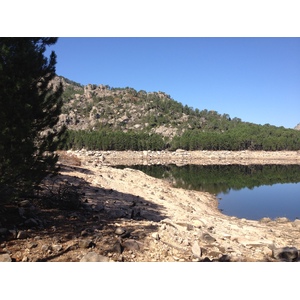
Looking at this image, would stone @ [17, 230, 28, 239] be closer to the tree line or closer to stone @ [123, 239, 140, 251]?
stone @ [123, 239, 140, 251]

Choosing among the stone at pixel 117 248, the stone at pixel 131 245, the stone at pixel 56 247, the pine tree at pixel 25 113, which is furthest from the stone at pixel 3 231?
the stone at pixel 131 245

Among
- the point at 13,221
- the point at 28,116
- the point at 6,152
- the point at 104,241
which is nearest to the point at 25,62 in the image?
the point at 28,116

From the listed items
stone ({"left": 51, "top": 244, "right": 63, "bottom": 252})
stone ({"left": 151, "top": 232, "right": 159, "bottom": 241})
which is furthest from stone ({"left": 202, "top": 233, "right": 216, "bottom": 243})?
stone ({"left": 51, "top": 244, "right": 63, "bottom": 252})

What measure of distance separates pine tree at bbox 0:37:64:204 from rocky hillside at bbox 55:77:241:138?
13806cm

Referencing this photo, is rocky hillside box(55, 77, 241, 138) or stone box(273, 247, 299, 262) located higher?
rocky hillside box(55, 77, 241, 138)

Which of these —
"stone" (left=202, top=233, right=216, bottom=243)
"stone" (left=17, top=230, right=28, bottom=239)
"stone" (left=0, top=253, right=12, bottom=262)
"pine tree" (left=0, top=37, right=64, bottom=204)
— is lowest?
"stone" (left=0, top=253, right=12, bottom=262)

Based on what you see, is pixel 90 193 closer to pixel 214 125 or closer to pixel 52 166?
pixel 52 166

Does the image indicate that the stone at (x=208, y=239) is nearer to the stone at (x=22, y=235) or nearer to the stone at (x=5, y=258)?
the stone at (x=22, y=235)

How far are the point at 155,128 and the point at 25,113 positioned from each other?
151 meters

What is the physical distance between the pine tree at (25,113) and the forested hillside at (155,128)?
93733 millimetres

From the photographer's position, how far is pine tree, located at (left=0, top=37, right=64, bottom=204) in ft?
23.4

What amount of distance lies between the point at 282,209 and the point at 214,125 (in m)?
138

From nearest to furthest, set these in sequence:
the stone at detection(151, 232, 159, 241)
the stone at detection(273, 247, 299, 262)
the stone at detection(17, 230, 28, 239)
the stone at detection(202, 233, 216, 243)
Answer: the stone at detection(17, 230, 28, 239) < the stone at detection(151, 232, 159, 241) < the stone at detection(273, 247, 299, 262) < the stone at detection(202, 233, 216, 243)

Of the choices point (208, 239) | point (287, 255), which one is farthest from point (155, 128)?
point (287, 255)
